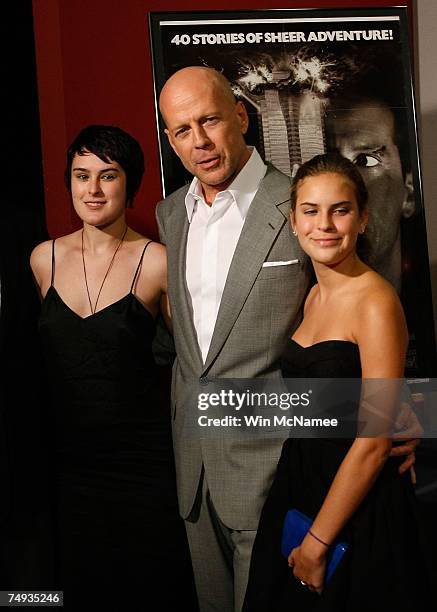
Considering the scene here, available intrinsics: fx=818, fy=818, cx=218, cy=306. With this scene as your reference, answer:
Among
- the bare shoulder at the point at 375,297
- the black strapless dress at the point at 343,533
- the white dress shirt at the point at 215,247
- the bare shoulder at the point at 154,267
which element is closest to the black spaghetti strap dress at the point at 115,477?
the bare shoulder at the point at 154,267

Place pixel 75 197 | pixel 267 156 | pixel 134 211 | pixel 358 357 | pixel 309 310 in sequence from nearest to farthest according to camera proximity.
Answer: pixel 358 357, pixel 309 310, pixel 75 197, pixel 267 156, pixel 134 211

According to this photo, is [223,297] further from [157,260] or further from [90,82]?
[90,82]

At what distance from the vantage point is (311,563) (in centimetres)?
196

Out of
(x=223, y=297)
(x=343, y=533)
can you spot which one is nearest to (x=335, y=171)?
(x=223, y=297)

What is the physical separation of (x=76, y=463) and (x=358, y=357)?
933 mm

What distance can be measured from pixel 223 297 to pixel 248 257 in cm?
12

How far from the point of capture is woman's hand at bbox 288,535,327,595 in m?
1.95

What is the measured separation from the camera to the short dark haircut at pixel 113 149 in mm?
2221

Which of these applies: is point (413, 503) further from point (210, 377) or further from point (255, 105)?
point (255, 105)

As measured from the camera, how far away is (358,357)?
6.25 ft

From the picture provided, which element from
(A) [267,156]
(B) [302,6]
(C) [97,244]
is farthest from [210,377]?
(B) [302,6]

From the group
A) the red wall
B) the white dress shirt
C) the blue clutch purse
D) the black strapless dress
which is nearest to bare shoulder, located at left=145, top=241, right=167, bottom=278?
the white dress shirt

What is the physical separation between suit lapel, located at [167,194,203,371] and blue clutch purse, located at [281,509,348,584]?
455 mm

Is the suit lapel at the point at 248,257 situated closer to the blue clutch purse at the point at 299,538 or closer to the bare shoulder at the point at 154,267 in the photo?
the bare shoulder at the point at 154,267
